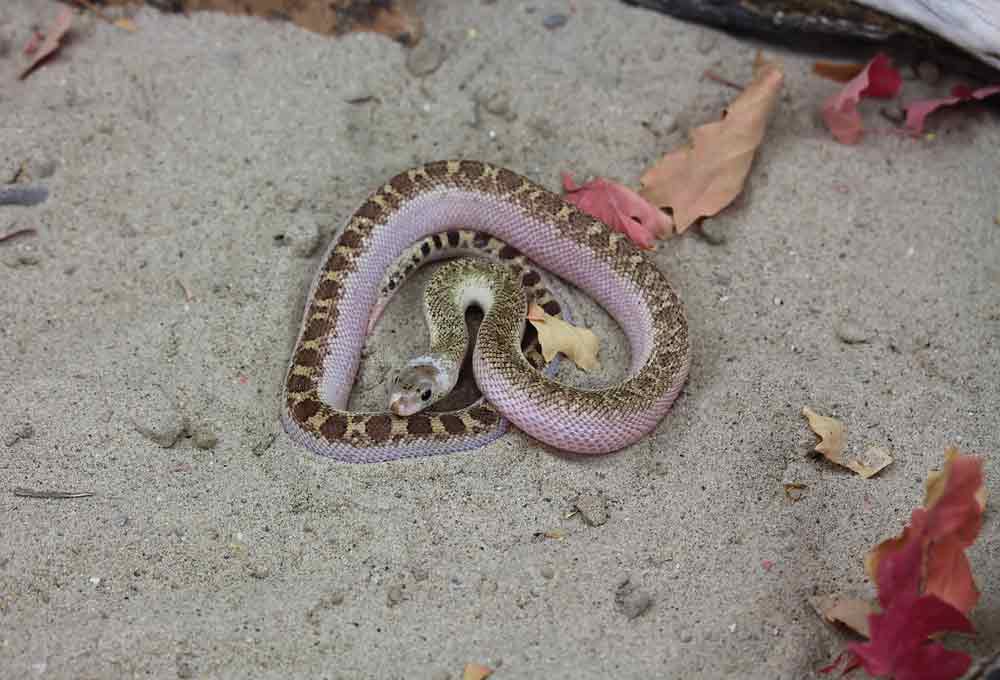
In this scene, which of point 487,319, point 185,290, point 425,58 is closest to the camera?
point 487,319

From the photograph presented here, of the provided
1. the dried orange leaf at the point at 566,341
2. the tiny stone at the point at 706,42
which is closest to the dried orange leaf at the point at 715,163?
the tiny stone at the point at 706,42

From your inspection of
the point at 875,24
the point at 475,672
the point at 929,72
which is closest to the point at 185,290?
the point at 475,672

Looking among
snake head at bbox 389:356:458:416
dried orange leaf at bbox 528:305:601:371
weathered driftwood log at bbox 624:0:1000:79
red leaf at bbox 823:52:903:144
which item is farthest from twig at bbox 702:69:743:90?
snake head at bbox 389:356:458:416

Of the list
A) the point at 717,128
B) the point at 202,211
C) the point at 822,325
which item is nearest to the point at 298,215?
the point at 202,211

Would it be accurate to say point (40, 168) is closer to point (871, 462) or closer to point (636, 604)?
point (636, 604)

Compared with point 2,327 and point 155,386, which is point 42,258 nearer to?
point 2,327
